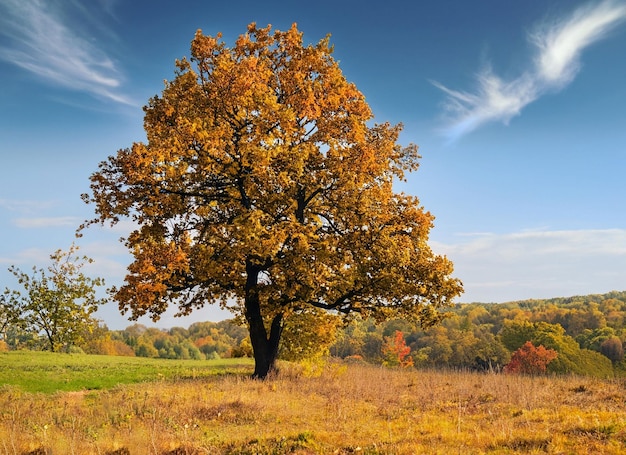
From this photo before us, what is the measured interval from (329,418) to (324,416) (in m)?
0.41

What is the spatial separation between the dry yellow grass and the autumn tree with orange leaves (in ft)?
12.6

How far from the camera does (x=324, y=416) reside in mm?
14148

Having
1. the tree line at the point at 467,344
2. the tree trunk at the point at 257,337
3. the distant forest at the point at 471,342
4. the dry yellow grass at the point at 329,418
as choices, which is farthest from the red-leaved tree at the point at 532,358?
the tree trunk at the point at 257,337

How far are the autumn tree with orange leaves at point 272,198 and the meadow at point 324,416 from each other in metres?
3.78

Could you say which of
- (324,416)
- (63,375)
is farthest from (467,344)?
(324,416)

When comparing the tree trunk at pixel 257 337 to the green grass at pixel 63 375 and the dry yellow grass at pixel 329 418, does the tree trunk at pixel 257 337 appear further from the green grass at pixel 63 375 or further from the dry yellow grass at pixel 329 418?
the green grass at pixel 63 375

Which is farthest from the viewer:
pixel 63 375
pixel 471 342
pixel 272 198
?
pixel 471 342

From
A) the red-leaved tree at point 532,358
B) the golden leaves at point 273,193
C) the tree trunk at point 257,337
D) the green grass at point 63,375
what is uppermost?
the golden leaves at point 273,193

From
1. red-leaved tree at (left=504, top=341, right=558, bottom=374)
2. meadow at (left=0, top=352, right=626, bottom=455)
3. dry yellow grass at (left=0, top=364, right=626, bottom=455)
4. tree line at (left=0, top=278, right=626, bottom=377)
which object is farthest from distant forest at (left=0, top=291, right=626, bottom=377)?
dry yellow grass at (left=0, top=364, right=626, bottom=455)

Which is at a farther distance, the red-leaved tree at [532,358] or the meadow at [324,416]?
the red-leaved tree at [532,358]

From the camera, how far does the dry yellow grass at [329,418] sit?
10.4 meters

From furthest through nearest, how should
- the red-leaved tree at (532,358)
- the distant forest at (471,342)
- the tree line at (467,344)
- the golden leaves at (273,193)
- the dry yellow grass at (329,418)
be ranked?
the red-leaved tree at (532,358)
the distant forest at (471,342)
the tree line at (467,344)
the golden leaves at (273,193)
the dry yellow grass at (329,418)

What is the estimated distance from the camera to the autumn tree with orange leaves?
19.7 m

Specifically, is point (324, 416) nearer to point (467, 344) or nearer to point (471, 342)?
point (467, 344)
